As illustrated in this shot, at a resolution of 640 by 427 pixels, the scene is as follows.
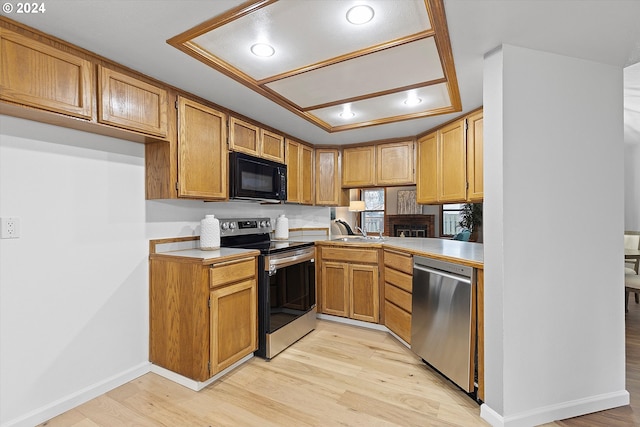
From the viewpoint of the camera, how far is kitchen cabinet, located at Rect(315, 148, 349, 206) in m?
3.93

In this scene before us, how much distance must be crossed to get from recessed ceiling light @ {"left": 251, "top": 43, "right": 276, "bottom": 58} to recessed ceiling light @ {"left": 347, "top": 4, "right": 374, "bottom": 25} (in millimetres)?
497

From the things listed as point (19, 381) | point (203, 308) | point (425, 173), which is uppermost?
point (425, 173)

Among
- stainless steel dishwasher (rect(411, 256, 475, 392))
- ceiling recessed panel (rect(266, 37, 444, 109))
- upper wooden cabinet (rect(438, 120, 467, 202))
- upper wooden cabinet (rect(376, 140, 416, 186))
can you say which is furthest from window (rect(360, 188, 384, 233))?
ceiling recessed panel (rect(266, 37, 444, 109))

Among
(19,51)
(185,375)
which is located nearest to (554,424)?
(185,375)

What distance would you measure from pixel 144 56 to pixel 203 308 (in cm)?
161

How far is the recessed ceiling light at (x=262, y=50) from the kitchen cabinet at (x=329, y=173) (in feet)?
7.16

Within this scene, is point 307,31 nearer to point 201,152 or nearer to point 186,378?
point 201,152

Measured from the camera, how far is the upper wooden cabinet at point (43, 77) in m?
1.45

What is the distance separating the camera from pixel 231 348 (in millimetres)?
2254

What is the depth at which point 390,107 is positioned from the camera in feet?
8.71

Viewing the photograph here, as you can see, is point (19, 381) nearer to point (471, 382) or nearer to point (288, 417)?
point (288, 417)

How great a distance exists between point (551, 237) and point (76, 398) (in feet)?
9.97

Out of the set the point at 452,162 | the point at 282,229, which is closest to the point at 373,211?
the point at 282,229

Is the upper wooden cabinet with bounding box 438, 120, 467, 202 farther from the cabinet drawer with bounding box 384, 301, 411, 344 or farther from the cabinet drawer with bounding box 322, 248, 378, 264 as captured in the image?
the cabinet drawer with bounding box 384, 301, 411, 344
